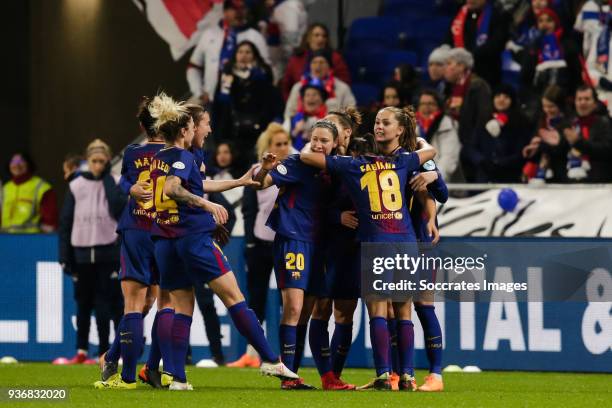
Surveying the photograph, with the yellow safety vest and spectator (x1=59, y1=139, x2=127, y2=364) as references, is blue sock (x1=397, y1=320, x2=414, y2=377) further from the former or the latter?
the yellow safety vest

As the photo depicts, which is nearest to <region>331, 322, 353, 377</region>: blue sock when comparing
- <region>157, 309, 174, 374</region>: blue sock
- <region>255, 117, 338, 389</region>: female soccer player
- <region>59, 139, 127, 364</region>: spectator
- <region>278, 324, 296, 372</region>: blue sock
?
<region>255, 117, 338, 389</region>: female soccer player

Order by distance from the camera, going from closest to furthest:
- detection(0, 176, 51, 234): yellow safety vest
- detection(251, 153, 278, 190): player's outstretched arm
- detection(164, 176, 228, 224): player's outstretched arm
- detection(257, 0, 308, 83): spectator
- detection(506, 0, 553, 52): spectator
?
1. detection(164, 176, 228, 224): player's outstretched arm
2. detection(251, 153, 278, 190): player's outstretched arm
3. detection(506, 0, 553, 52): spectator
4. detection(0, 176, 51, 234): yellow safety vest
5. detection(257, 0, 308, 83): spectator

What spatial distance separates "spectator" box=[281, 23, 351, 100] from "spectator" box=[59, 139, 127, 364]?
311cm

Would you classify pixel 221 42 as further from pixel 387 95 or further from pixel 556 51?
pixel 556 51

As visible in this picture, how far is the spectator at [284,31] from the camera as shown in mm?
17422

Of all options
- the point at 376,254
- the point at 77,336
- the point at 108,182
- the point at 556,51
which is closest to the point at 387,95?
the point at 556,51

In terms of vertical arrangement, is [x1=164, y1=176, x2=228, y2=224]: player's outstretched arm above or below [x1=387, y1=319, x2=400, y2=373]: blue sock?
above

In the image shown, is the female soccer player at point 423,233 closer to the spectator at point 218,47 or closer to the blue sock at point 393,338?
the blue sock at point 393,338

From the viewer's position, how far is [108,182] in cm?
1409

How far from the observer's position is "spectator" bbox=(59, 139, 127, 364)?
45.8 feet

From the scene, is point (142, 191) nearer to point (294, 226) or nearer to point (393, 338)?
point (294, 226)

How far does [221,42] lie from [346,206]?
675 centimetres

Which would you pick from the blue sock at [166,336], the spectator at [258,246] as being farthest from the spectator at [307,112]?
the blue sock at [166,336]

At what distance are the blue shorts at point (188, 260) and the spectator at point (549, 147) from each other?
5.29 metres
